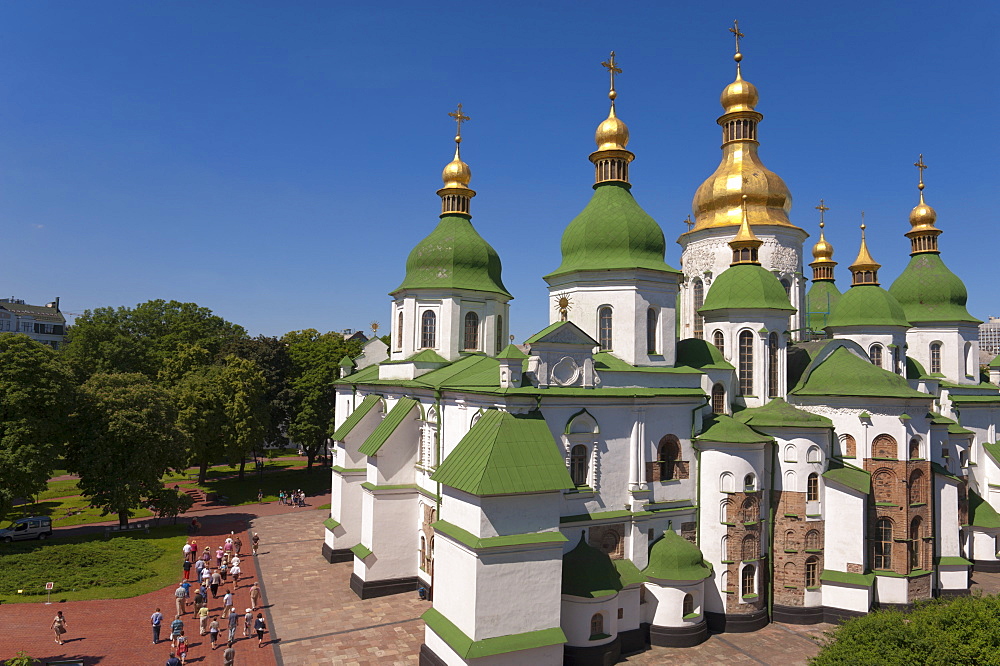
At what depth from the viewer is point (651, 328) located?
73.9 ft

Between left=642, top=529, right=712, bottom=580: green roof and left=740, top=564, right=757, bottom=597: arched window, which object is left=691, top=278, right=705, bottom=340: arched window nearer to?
left=740, top=564, right=757, bottom=597: arched window

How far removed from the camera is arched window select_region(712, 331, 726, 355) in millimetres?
24188

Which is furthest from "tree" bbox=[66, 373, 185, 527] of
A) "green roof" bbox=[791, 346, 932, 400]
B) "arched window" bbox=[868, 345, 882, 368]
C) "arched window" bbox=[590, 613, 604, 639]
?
"arched window" bbox=[868, 345, 882, 368]

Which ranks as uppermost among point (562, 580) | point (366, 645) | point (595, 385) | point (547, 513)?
point (595, 385)

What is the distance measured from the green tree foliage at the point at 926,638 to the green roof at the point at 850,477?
7.37 m

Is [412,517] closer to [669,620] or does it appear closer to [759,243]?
[669,620]

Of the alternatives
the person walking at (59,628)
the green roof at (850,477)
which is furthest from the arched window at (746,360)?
the person walking at (59,628)

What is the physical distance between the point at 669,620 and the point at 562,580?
436cm

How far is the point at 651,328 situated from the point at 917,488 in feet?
37.3

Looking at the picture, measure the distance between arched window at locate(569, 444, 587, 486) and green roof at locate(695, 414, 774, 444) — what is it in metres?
4.58

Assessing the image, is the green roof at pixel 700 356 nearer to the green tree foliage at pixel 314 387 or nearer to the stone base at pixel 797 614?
the stone base at pixel 797 614

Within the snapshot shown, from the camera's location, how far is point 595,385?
19703mm

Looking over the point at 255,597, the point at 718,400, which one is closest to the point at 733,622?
the point at 718,400

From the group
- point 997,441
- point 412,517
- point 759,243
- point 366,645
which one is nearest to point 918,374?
point 997,441
